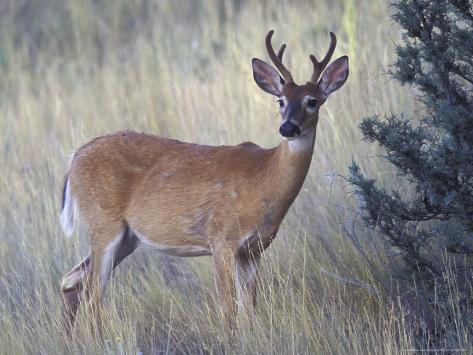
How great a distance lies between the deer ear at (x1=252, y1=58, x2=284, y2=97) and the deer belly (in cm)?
101

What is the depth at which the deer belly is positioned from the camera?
5.97 m

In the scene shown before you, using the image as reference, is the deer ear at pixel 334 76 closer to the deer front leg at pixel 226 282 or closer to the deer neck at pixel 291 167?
the deer neck at pixel 291 167

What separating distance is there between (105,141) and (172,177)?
554 millimetres

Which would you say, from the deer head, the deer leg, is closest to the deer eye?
the deer head

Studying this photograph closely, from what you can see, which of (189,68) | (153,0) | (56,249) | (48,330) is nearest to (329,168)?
(56,249)

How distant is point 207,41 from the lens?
11.1 metres

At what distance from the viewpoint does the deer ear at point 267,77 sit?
19.8ft

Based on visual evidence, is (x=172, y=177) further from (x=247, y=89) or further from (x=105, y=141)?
(x=247, y=89)

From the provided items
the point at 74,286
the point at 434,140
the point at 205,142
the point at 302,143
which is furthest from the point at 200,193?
the point at 205,142

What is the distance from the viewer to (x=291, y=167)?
567 centimetres

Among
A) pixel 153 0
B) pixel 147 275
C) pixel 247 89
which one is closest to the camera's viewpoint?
pixel 147 275

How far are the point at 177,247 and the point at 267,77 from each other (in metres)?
1.14

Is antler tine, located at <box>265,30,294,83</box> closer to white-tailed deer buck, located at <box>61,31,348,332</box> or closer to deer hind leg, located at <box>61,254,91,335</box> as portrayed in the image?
white-tailed deer buck, located at <box>61,31,348,332</box>

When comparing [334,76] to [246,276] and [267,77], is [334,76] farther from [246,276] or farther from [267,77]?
[246,276]
